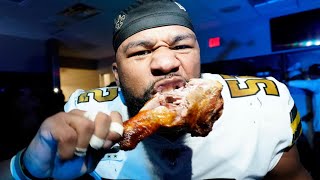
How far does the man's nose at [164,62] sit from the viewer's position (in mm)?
1467

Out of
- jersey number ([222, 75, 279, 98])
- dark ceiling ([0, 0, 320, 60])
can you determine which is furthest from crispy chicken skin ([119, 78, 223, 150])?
dark ceiling ([0, 0, 320, 60])

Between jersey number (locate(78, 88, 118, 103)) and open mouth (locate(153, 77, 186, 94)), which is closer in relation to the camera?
open mouth (locate(153, 77, 186, 94))

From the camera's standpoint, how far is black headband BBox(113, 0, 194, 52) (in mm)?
1685

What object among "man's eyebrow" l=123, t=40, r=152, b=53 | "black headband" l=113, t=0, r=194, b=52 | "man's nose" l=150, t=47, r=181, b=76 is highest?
"black headband" l=113, t=0, r=194, b=52

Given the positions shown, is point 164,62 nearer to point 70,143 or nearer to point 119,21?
point 119,21

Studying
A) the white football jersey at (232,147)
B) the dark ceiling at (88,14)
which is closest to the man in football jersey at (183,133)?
the white football jersey at (232,147)

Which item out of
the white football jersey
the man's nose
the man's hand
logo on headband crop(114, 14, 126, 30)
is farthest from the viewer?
logo on headband crop(114, 14, 126, 30)

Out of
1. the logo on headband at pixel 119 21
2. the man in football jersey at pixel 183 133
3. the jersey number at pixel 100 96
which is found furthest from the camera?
the jersey number at pixel 100 96

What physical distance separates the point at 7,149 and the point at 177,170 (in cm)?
281

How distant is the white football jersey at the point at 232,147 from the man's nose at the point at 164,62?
0.48 m

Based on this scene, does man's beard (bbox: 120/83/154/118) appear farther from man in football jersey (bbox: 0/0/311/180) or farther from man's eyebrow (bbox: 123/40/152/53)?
man's eyebrow (bbox: 123/40/152/53)

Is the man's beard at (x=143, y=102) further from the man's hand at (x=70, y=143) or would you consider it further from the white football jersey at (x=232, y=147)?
the man's hand at (x=70, y=143)

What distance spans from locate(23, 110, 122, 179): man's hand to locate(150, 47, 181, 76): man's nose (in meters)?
0.53

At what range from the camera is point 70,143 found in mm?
922
